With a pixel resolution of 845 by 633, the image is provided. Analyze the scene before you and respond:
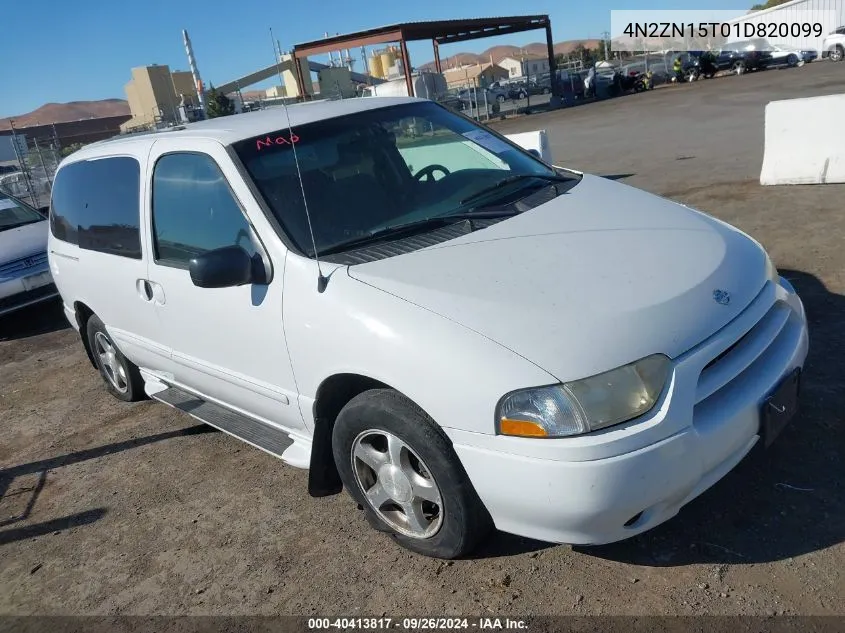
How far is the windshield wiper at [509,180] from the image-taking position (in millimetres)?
3500

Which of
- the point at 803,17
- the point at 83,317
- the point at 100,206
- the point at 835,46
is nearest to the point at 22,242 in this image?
the point at 83,317

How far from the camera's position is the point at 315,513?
3.44 meters

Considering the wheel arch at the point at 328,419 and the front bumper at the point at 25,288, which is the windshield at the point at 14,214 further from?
the wheel arch at the point at 328,419

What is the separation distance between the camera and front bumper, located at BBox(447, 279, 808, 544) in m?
2.26

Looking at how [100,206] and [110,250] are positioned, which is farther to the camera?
[100,206]

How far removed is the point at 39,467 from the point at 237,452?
1.45 m

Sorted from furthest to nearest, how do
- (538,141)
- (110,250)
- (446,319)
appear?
(538,141)
(110,250)
(446,319)

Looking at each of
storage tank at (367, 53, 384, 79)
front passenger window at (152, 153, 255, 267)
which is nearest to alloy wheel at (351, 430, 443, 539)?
front passenger window at (152, 153, 255, 267)

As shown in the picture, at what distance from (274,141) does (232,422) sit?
1488 millimetres

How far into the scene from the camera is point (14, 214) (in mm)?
9070

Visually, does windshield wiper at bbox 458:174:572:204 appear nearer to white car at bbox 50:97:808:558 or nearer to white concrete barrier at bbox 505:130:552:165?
white car at bbox 50:97:808:558

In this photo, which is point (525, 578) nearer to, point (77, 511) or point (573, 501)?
point (573, 501)

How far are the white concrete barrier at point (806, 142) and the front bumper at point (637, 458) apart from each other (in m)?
6.21

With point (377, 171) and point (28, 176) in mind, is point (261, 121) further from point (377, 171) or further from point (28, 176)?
point (28, 176)
